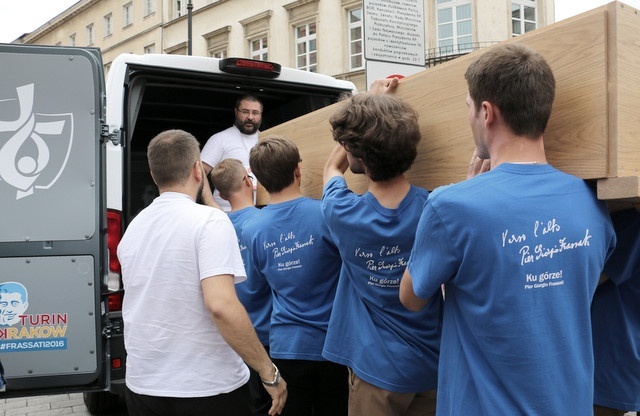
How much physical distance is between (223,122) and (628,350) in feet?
16.0

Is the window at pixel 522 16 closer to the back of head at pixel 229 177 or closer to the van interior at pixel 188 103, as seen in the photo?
the van interior at pixel 188 103

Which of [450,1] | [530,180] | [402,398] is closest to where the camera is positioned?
[530,180]

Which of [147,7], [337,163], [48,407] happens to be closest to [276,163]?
[337,163]

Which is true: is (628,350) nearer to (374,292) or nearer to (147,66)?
(374,292)

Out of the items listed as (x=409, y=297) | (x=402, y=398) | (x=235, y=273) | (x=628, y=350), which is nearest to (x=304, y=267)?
(x=235, y=273)

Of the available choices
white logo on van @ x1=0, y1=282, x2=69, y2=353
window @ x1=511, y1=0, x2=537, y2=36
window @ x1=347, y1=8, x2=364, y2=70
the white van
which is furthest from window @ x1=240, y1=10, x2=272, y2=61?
white logo on van @ x1=0, y1=282, x2=69, y2=353

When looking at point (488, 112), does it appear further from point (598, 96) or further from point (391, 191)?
point (391, 191)

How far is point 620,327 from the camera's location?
199cm

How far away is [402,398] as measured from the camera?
2.21 metres

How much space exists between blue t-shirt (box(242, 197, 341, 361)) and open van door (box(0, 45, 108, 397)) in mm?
1170

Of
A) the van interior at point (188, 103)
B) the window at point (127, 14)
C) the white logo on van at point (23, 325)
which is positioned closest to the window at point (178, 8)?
the window at point (127, 14)

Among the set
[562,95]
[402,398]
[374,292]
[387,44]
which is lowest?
[402,398]

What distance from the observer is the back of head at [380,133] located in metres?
2.20

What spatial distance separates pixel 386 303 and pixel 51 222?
81.7 inches
